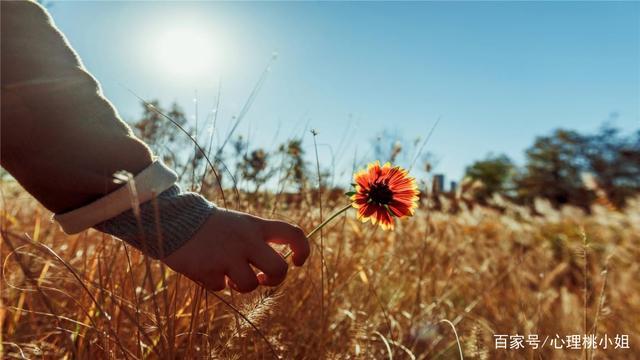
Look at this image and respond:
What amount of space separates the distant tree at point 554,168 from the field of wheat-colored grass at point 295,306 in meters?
28.3

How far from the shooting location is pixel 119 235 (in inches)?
28.0

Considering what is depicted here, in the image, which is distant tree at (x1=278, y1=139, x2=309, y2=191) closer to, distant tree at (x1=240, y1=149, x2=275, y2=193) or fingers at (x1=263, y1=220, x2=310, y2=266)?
distant tree at (x1=240, y1=149, x2=275, y2=193)

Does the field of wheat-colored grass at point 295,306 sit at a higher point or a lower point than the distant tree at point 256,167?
lower

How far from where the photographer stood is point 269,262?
0.68 metres

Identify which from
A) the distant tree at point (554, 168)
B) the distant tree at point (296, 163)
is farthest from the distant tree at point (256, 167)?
the distant tree at point (554, 168)

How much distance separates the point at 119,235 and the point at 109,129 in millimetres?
165

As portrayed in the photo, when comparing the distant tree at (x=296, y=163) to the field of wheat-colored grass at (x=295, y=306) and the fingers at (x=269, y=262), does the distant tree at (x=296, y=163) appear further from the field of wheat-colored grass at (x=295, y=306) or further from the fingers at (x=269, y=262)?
the fingers at (x=269, y=262)

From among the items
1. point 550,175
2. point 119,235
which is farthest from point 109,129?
point 550,175

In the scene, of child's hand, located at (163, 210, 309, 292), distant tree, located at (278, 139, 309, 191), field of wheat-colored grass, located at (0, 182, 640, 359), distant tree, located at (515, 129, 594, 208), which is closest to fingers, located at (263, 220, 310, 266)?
child's hand, located at (163, 210, 309, 292)

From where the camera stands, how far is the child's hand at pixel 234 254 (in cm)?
68

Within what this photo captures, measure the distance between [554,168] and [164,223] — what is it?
3333cm

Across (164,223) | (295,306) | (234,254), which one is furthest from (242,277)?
(295,306)

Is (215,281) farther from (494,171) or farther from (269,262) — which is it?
(494,171)

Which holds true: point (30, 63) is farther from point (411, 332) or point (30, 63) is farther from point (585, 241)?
point (411, 332)
